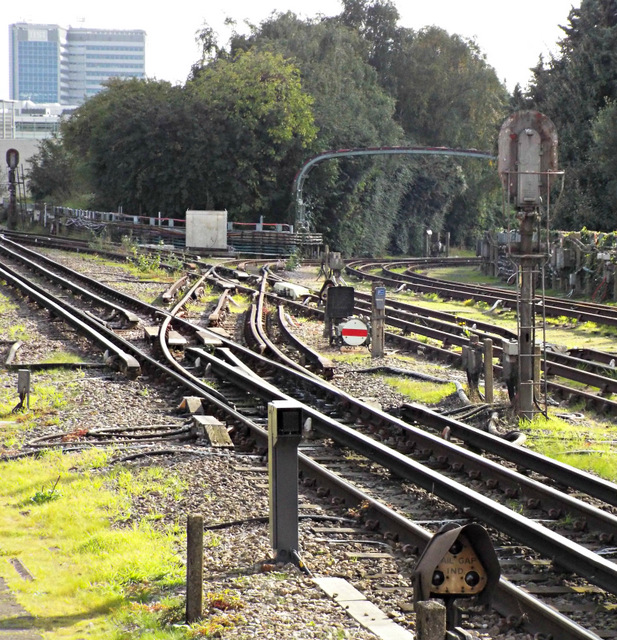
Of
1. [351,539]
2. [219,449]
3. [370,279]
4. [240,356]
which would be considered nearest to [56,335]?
[240,356]

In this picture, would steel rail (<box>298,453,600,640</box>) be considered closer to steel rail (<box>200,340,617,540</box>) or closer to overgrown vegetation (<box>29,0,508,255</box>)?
steel rail (<box>200,340,617,540</box>)

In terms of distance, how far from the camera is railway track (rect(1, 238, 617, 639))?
6808 millimetres

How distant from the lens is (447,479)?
345 inches

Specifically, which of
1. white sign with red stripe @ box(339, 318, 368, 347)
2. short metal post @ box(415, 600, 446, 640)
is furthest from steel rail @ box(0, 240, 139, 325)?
short metal post @ box(415, 600, 446, 640)

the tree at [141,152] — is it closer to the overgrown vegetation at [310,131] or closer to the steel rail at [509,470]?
the overgrown vegetation at [310,131]

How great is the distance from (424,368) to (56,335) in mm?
6892

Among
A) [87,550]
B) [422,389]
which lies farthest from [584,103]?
[87,550]

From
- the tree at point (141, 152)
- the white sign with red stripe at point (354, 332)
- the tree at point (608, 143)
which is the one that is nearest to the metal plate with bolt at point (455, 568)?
the white sign with red stripe at point (354, 332)

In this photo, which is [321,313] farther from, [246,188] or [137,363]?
[246,188]

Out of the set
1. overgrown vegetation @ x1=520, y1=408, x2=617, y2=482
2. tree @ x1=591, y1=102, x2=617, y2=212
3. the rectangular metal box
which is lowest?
overgrown vegetation @ x1=520, y1=408, x2=617, y2=482

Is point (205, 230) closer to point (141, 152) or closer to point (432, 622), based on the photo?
point (141, 152)

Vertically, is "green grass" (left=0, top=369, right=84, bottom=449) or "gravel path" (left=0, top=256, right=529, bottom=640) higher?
"green grass" (left=0, top=369, right=84, bottom=449)

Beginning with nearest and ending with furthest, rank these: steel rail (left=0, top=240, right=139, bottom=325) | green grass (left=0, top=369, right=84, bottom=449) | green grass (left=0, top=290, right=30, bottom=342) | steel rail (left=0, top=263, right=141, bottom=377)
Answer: green grass (left=0, top=369, right=84, bottom=449)
steel rail (left=0, top=263, right=141, bottom=377)
green grass (left=0, top=290, right=30, bottom=342)
steel rail (left=0, top=240, right=139, bottom=325)

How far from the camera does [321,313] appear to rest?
76.3 ft
